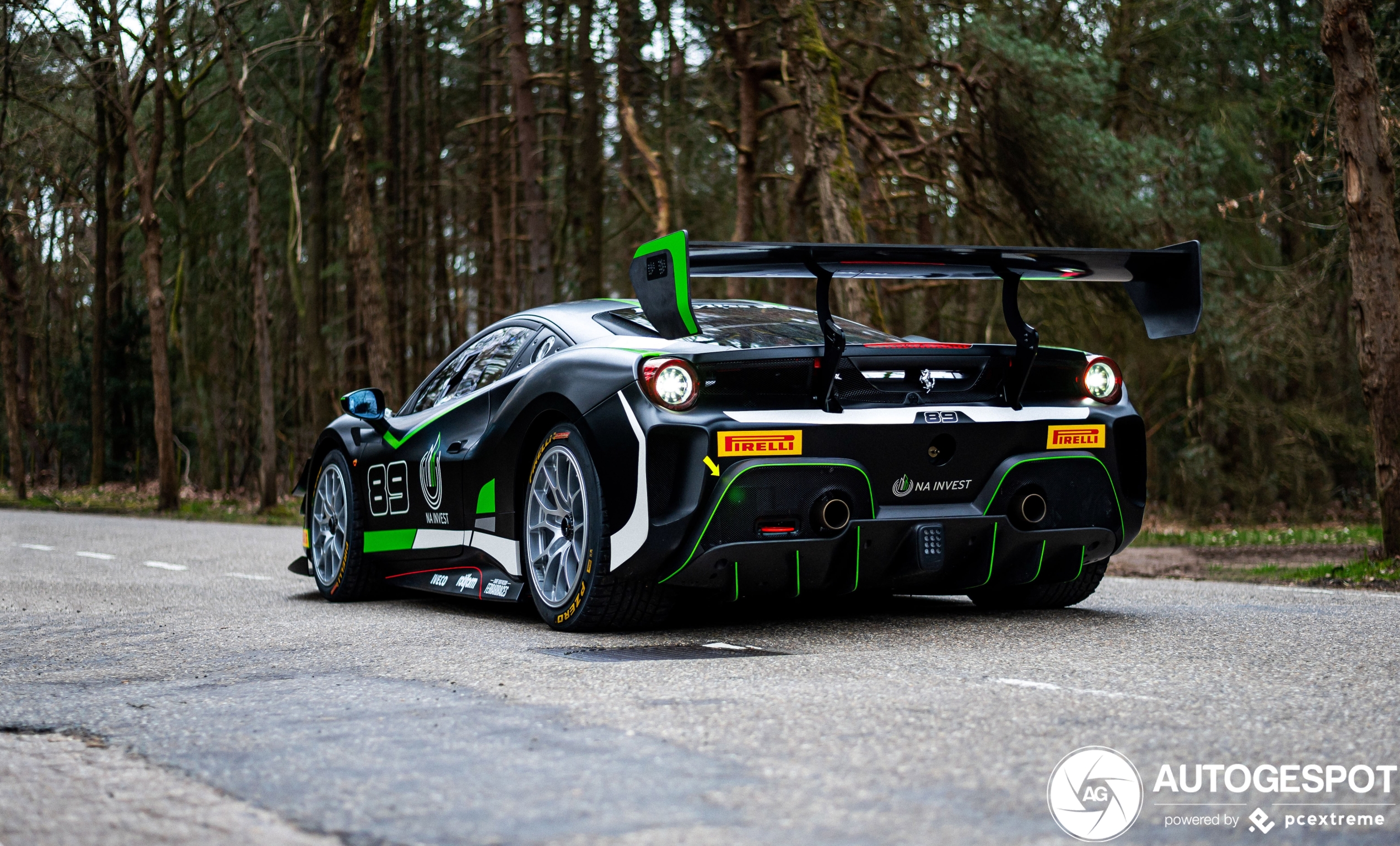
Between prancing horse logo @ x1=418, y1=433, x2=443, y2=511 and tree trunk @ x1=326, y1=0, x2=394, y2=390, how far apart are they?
40.1ft

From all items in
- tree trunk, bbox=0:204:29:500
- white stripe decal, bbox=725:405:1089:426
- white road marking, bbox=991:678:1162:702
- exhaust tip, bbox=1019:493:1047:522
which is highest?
tree trunk, bbox=0:204:29:500

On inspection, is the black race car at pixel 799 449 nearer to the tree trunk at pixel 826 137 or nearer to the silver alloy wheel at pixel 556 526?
the silver alloy wheel at pixel 556 526

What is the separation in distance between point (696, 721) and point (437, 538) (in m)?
3.36

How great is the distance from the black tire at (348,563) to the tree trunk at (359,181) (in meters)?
11.2

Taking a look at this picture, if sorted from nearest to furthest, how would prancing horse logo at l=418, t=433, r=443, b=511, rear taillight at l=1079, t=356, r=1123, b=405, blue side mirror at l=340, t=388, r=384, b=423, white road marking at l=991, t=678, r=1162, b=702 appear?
white road marking at l=991, t=678, r=1162, b=702 < rear taillight at l=1079, t=356, r=1123, b=405 < prancing horse logo at l=418, t=433, r=443, b=511 < blue side mirror at l=340, t=388, r=384, b=423

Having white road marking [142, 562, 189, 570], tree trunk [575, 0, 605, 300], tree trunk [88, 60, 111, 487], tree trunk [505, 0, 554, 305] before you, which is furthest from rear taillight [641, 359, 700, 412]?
tree trunk [88, 60, 111, 487]

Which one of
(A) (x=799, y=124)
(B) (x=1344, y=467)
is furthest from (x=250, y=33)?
(B) (x=1344, y=467)

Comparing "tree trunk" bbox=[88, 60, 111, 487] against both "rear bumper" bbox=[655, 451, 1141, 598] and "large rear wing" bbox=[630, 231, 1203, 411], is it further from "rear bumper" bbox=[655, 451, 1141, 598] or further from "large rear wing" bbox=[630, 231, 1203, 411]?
"rear bumper" bbox=[655, 451, 1141, 598]

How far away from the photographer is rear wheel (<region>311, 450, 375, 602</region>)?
7332 millimetres

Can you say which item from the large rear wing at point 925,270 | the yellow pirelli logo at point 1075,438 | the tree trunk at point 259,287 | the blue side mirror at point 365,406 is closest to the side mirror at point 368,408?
the blue side mirror at point 365,406

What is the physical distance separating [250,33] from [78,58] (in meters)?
3.59

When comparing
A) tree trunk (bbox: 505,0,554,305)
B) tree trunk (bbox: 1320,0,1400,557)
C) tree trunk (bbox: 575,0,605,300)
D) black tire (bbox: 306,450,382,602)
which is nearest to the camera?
black tire (bbox: 306,450,382,602)

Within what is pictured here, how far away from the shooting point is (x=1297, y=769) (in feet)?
9.62

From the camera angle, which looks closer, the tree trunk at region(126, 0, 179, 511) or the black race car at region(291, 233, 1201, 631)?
the black race car at region(291, 233, 1201, 631)
